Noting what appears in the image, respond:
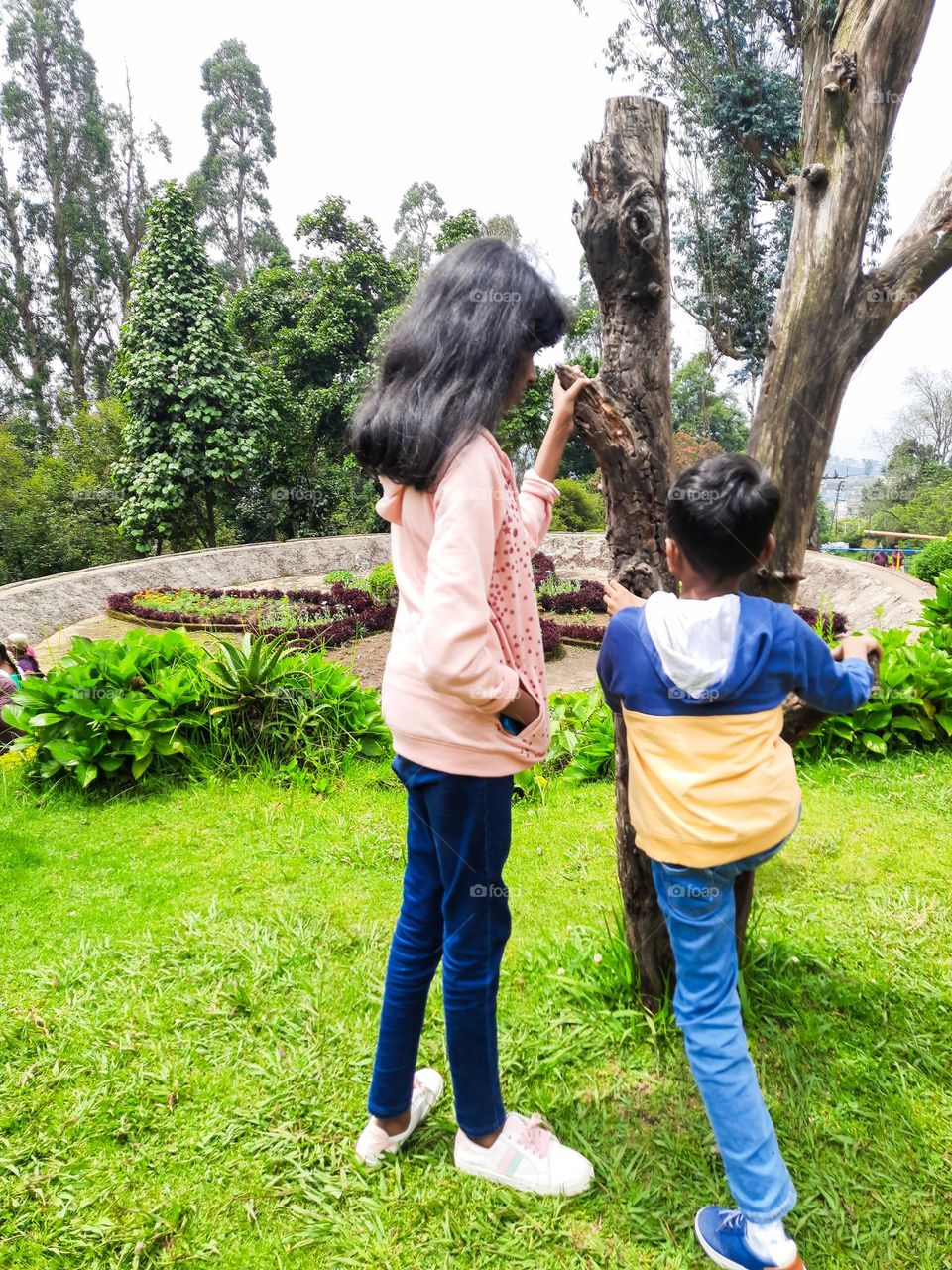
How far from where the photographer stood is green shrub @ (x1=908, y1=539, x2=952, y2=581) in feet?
36.6

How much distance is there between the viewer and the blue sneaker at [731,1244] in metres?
1.31

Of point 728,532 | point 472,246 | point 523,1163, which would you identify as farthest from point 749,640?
point 523,1163

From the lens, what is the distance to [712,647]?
1348 mm

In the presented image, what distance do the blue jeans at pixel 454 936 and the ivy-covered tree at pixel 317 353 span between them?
13434 mm

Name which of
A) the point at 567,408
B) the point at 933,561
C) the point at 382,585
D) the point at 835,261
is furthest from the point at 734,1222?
the point at 933,561

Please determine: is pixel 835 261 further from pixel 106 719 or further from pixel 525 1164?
pixel 106 719

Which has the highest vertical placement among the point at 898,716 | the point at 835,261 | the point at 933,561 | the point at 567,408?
the point at 835,261

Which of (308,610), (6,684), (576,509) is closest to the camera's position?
(6,684)

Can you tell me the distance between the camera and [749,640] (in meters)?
1.33

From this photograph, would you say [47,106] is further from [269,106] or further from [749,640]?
[749,640]

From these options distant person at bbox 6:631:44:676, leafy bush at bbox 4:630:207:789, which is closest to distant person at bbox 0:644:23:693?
distant person at bbox 6:631:44:676

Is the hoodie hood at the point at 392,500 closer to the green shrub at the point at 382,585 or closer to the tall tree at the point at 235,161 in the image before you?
the green shrub at the point at 382,585

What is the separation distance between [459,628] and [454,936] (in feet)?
1.96

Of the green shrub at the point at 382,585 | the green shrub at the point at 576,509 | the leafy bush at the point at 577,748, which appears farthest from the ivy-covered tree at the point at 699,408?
the leafy bush at the point at 577,748
